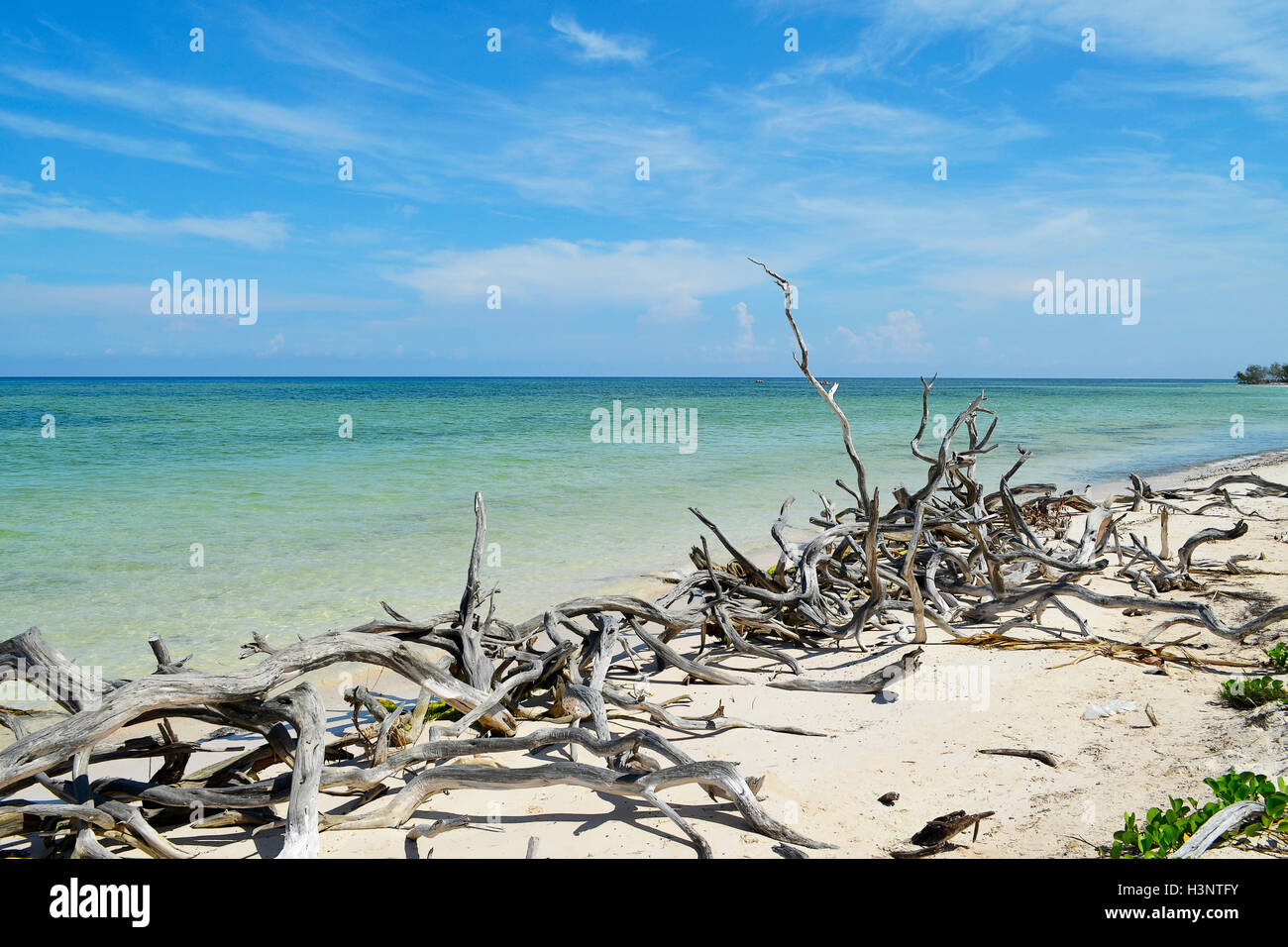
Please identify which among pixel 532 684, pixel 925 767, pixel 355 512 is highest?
pixel 355 512

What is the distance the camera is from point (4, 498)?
1153 centimetres

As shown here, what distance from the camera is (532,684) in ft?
12.5

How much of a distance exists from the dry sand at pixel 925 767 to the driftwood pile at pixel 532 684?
3.8 inches

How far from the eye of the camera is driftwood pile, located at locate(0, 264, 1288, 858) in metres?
2.38

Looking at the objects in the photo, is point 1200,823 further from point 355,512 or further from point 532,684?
point 355,512

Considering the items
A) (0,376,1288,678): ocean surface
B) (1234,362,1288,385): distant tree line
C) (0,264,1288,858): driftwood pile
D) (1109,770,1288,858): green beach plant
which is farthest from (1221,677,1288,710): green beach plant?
(1234,362,1288,385): distant tree line

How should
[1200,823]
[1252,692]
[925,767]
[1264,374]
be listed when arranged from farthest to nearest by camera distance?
[1264,374] < [1252,692] < [925,767] < [1200,823]

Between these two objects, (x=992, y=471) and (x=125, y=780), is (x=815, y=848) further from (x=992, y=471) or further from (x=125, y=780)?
(x=992, y=471)

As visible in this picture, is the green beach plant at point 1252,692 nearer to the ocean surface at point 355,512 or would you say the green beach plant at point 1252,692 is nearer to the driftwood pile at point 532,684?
the driftwood pile at point 532,684

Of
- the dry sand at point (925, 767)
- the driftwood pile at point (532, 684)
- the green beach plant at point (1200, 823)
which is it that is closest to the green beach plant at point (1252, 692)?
the dry sand at point (925, 767)

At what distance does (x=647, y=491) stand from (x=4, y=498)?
9.55 m

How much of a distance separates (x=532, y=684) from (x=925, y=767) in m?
1.81

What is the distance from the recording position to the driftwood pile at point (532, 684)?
2377mm

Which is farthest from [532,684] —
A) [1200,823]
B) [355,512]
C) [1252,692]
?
[355,512]
